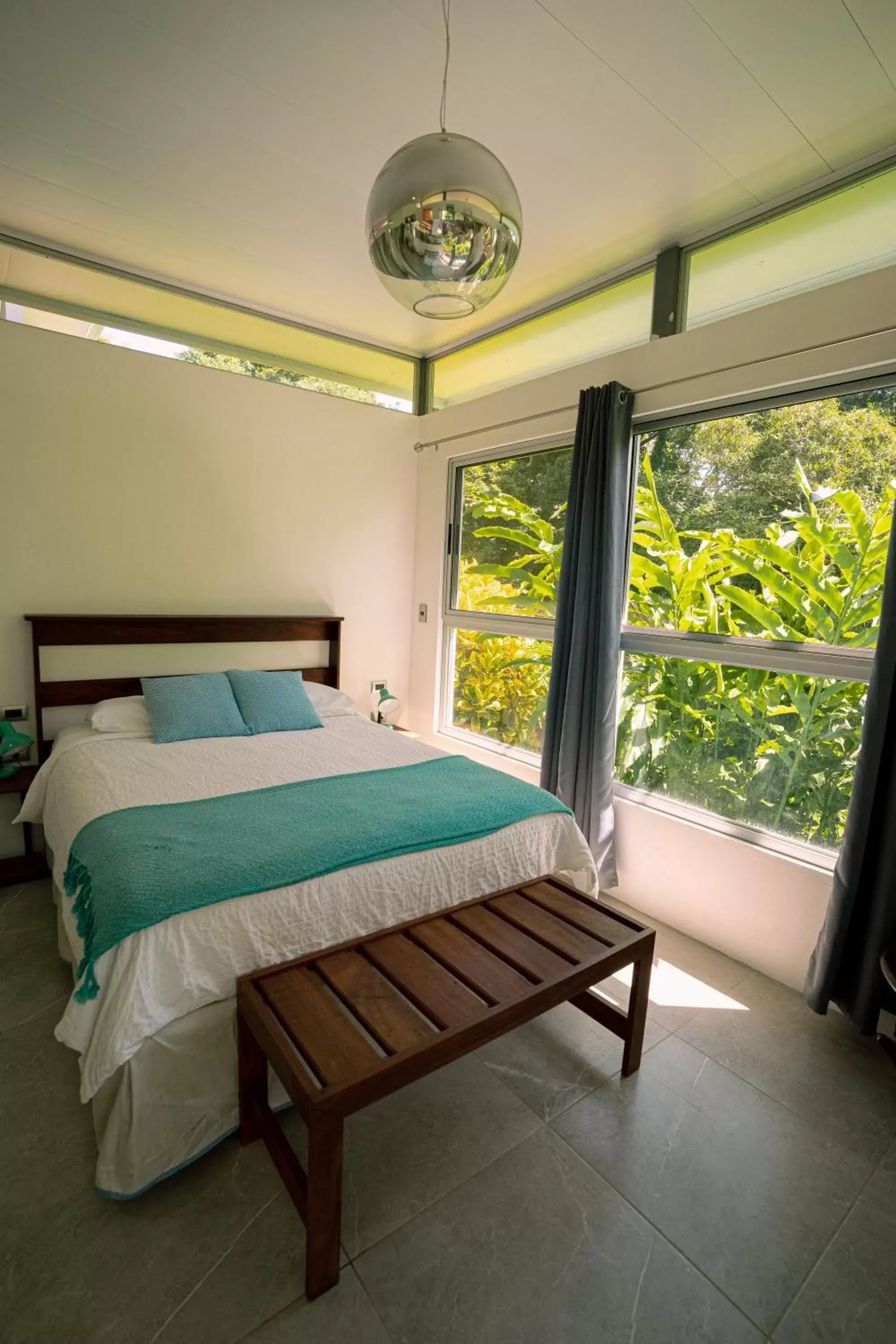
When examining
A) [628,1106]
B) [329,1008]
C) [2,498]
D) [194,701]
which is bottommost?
[628,1106]

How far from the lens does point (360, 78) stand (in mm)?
1823

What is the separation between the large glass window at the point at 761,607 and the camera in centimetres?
222

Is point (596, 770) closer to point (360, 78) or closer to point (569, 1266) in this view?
point (569, 1266)

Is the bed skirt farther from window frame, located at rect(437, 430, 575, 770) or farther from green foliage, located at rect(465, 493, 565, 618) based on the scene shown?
green foliage, located at rect(465, 493, 565, 618)

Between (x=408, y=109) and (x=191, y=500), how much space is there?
6.45 feet

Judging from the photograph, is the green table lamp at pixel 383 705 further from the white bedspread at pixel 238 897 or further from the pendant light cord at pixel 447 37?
the pendant light cord at pixel 447 37

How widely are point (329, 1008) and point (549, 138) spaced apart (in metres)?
2.63

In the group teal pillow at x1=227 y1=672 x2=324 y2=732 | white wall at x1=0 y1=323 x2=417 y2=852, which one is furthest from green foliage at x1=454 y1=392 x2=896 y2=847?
teal pillow at x1=227 y1=672 x2=324 y2=732

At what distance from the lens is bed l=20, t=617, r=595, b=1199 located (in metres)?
1.41

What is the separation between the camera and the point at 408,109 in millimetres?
1943

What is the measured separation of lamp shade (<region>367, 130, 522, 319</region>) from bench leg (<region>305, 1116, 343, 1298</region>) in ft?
5.35

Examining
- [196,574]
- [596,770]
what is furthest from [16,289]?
[596,770]

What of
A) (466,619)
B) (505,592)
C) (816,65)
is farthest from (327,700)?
(816,65)

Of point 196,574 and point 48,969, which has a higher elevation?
point 196,574
